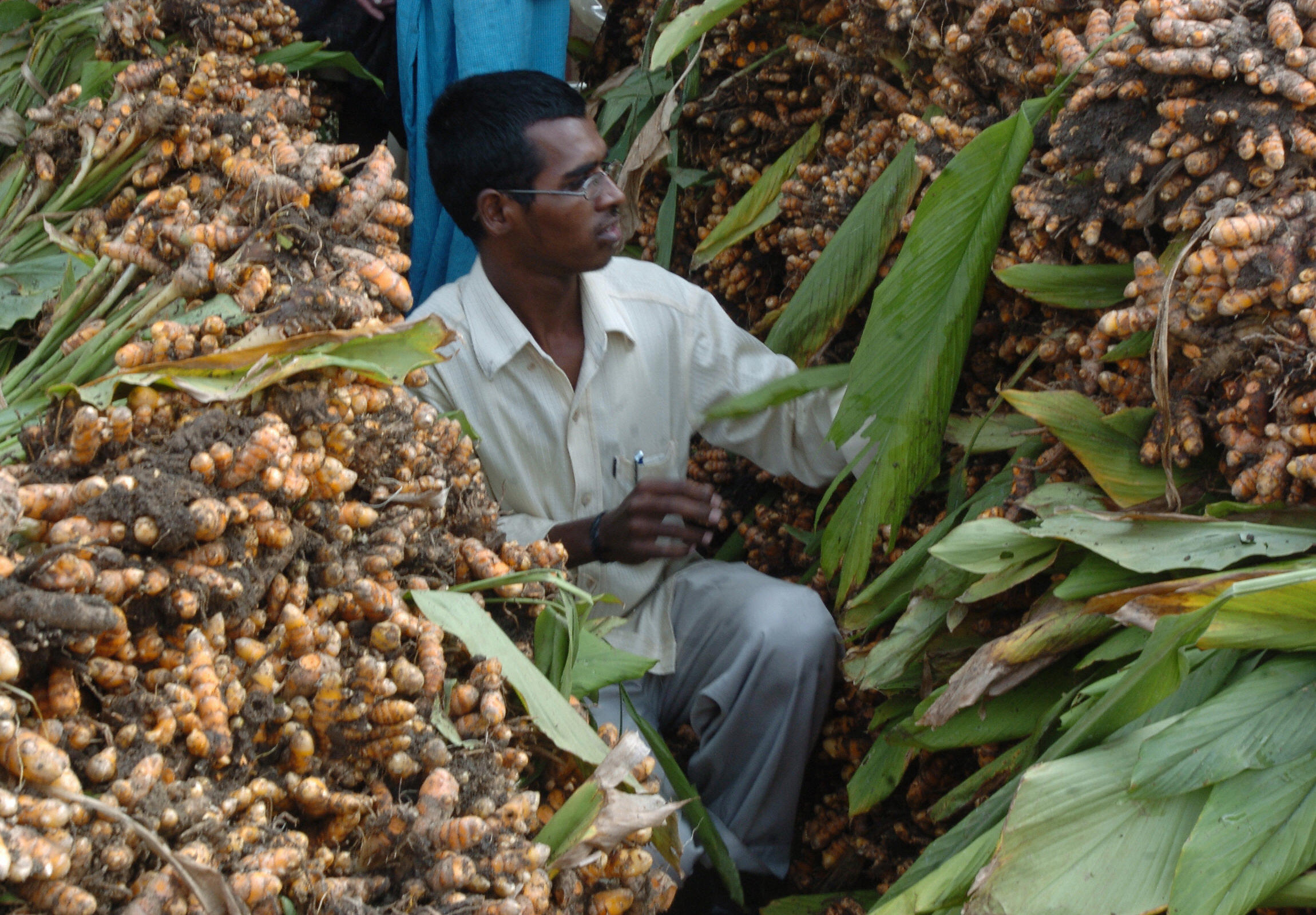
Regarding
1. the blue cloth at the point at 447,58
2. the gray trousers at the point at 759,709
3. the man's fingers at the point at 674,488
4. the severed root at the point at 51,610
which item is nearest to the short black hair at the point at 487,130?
A: the blue cloth at the point at 447,58

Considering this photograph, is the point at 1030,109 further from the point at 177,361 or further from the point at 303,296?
the point at 177,361

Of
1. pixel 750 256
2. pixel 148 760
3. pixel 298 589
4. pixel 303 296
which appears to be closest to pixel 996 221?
pixel 750 256

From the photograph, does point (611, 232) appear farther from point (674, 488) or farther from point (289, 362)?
point (289, 362)

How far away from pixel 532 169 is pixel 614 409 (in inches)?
16.3

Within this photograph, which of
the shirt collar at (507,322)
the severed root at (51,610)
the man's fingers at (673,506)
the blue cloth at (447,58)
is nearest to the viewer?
the severed root at (51,610)

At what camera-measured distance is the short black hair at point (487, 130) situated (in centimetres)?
189

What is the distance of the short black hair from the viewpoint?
1892 millimetres

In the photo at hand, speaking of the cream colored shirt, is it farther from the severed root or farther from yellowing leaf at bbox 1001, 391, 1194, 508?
the severed root

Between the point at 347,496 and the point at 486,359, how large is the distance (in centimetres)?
72

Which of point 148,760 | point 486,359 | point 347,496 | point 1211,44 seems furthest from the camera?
point 486,359

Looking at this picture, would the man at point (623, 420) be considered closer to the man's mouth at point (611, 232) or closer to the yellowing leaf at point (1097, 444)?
the man's mouth at point (611, 232)

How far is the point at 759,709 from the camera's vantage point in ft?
5.62

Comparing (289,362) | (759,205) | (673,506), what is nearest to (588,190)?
(759,205)

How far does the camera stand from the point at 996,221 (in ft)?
4.95
